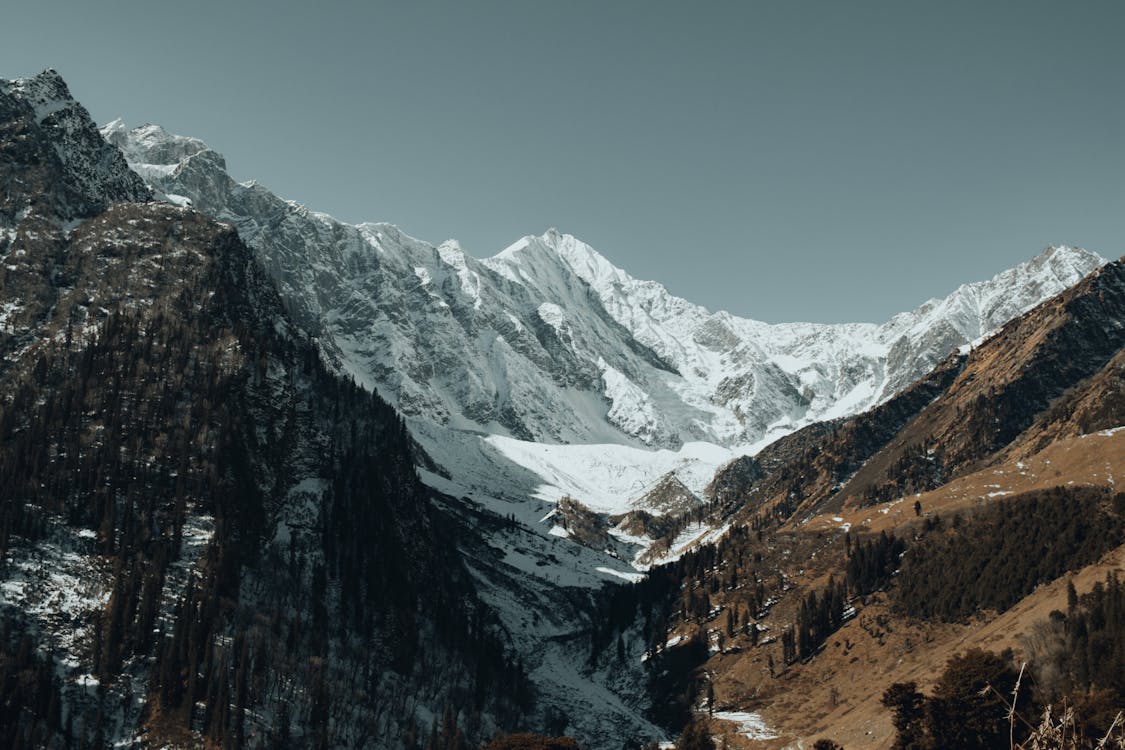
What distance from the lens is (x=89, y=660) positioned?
172750 mm

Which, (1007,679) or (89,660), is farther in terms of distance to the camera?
(89,660)

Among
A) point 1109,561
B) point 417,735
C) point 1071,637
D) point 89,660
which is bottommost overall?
point 417,735

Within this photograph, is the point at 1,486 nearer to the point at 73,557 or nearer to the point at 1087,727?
the point at 73,557

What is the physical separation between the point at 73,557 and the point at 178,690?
42393mm

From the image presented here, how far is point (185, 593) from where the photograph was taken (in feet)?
634

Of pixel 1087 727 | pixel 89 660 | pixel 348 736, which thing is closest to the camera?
pixel 1087 727

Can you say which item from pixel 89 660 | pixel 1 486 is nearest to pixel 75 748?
pixel 89 660

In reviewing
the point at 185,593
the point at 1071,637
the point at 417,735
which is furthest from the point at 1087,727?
the point at 185,593

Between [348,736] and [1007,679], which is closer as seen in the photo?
[1007,679]

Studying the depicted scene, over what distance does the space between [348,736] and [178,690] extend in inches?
1437

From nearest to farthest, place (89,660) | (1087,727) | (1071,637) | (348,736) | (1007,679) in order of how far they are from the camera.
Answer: (1087,727) < (1007,679) < (1071,637) < (89,660) < (348,736)

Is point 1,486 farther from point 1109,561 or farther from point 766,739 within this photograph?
point 1109,561

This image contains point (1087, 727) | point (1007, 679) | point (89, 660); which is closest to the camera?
point (1087, 727)

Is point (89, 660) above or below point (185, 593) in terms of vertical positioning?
below
